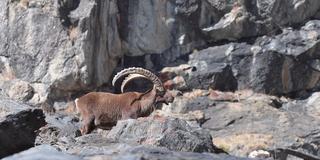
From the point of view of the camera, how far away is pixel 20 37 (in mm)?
16406

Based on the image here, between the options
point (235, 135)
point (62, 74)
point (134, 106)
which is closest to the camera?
point (134, 106)

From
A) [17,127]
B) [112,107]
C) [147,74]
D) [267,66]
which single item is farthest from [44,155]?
Result: [267,66]

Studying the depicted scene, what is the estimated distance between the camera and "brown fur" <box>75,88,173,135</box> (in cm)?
1212

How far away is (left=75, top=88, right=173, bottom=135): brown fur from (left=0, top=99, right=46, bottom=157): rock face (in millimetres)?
5252

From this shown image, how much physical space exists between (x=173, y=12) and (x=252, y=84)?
2.49 meters

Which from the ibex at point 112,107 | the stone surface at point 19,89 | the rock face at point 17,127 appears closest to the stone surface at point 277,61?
the stone surface at point 19,89

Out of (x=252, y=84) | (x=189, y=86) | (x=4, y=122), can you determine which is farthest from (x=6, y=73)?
(x=4, y=122)

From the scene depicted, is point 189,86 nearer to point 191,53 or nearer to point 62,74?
point 191,53

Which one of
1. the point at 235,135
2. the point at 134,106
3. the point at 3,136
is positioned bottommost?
the point at 235,135

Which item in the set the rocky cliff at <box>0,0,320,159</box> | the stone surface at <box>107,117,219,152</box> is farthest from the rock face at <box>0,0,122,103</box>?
the stone surface at <box>107,117,219,152</box>

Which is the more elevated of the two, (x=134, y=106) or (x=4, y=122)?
(x=4, y=122)

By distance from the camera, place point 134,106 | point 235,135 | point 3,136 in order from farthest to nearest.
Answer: point 235,135 → point 134,106 → point 3,136

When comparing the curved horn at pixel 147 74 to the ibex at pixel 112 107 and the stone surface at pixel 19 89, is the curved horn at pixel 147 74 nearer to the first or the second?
the ibex at pixel 112 107

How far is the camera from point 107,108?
12.1 m
